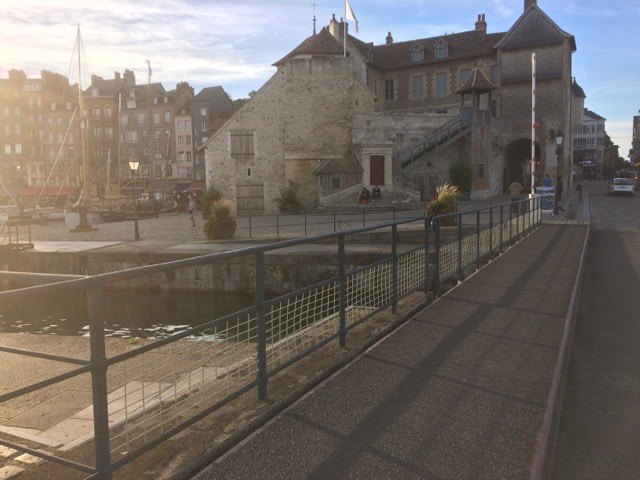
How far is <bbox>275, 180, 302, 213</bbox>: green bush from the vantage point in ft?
122

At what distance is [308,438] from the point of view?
11.9ft

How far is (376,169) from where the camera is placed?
35219 millimetres

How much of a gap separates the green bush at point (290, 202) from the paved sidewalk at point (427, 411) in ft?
99.9

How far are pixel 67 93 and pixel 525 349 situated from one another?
95467 millimetres

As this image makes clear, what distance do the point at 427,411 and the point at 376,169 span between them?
31812 mm

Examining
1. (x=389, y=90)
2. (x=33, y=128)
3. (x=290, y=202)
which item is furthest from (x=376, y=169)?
(x=33, y=128)

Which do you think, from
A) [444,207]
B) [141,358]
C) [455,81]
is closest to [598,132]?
[455,81]

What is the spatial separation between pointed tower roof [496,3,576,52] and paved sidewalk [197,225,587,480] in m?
45.6

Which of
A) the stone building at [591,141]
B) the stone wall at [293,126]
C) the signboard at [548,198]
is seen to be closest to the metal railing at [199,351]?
the signboard at [548,198]

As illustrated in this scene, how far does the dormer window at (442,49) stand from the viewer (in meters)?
52.2

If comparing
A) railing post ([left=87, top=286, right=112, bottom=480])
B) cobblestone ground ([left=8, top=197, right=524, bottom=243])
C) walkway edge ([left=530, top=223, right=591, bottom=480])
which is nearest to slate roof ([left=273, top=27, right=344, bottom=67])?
cobblestone ground ([left=8, top=197, right=524, bottom=243])

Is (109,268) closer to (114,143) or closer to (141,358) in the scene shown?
(141,358)

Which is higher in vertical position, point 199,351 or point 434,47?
point 434,47

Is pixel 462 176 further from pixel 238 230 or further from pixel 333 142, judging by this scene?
pixel 238 230
